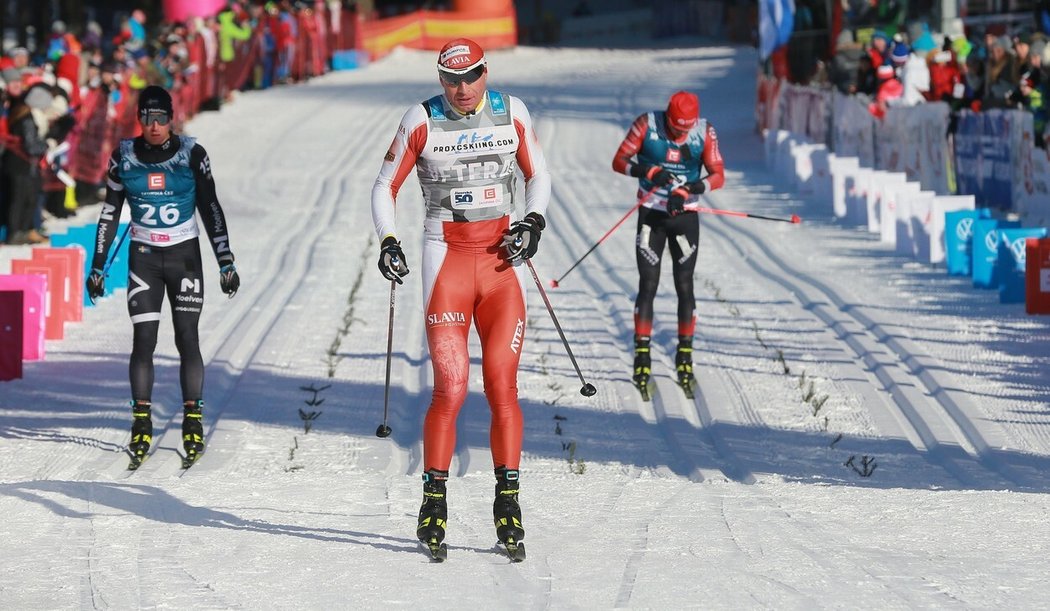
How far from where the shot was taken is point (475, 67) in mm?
7113

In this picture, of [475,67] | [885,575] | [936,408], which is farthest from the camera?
[936,408]

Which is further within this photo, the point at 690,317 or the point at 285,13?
the point at 285,13

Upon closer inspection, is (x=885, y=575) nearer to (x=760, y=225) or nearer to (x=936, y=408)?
(x=936, y=408)

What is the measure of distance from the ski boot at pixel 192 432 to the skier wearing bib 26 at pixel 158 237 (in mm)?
10

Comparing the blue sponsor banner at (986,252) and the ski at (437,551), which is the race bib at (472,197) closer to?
the ski at (437,551)

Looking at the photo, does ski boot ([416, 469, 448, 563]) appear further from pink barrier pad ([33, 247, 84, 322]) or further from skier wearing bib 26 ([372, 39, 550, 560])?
pink barrier pad ([33, 247, 84, 322])

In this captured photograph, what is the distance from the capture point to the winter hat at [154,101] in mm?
9523

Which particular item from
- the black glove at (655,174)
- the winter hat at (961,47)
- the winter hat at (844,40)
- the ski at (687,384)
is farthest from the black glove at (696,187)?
the winter hat at (844,40)

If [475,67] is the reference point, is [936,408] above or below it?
below

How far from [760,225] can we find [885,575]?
589 inches

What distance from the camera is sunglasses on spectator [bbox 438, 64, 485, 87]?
712 centimetres

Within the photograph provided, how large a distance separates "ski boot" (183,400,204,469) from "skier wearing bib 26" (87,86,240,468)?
0.01 meters

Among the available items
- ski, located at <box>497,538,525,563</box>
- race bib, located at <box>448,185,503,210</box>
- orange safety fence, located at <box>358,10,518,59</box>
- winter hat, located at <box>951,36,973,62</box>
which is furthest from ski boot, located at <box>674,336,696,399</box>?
orange safety fence, located at <box>358,10,518,59</box>

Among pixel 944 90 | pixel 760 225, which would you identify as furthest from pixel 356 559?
pixel 944 90
